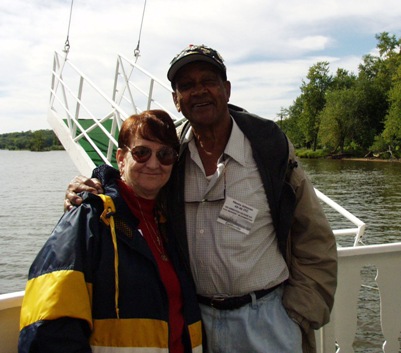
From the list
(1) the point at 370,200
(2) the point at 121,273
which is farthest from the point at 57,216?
(2) the point at 121,273

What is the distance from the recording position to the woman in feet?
5.73

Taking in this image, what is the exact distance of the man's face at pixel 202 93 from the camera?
2.47m

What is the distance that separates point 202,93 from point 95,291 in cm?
114

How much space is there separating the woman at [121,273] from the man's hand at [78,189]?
0.13 ft

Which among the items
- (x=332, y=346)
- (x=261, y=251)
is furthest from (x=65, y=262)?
(x=332, y=346)

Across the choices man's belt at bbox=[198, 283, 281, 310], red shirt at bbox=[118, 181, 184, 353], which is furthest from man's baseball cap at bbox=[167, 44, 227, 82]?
man's belt at bbox=[198, 283, 281, 310]

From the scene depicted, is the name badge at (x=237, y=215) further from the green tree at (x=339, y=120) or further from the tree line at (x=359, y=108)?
the green tree at (x=339, y=120)

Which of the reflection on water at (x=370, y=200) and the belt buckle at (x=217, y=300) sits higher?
the belt buckle at (x=217, y=300)

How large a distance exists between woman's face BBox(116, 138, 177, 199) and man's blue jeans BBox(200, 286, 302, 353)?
2.17ft

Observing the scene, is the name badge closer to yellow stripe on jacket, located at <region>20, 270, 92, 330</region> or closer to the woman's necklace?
the woman's necklace

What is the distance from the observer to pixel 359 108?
71500mm

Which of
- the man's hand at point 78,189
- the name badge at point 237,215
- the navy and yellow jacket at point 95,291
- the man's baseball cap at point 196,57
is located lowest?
the navy and yellow jacket at point 95,291

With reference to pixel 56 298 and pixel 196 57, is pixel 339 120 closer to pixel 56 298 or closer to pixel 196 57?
pixel 196 57

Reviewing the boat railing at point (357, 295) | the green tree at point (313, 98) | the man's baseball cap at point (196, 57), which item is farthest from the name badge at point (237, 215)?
the green tree at point (313, 98)
